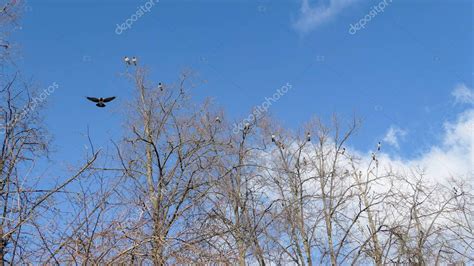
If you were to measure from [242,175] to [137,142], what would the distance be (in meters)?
2.93

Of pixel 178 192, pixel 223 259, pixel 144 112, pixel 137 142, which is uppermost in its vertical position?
pixel 144 112

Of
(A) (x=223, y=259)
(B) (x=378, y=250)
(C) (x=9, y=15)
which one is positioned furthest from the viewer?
(B) (x=378, y=250)

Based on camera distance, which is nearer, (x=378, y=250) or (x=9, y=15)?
(x=9, y=15)

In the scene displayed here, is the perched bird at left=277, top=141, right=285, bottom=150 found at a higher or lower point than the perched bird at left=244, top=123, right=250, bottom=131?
higher

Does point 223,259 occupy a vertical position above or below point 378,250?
below

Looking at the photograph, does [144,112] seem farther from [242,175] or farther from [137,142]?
[242,175]

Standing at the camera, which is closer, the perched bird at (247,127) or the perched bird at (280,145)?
the perched bird at (247,127)

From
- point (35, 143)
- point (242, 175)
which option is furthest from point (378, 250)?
point (35, 143)

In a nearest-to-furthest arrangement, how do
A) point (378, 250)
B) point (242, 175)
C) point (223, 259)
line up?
point (223, 259) < point (378, 250) < point (242, 175)

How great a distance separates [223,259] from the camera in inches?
137

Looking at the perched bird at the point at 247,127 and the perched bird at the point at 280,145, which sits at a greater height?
the perched bird at the point at 280,145

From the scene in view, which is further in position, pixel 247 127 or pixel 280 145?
pixel 280 145

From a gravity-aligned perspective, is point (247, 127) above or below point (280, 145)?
below

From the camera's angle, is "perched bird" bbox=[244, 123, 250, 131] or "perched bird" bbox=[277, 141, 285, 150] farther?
"perched bird" bbox=[277, 141, 285, 150]
